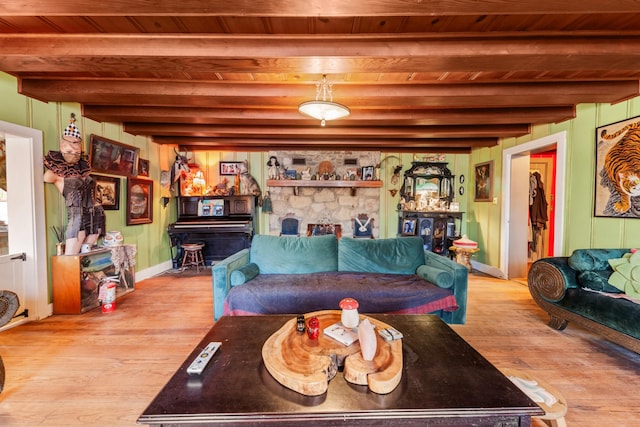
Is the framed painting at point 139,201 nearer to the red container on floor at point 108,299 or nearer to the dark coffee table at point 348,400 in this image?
the red container on floor at point 108,299

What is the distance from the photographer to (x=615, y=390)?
180 centimetres

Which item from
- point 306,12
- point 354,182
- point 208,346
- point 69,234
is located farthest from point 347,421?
point 354,182

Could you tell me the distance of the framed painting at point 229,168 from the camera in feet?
18.7

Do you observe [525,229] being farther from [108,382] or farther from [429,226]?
[108,382]

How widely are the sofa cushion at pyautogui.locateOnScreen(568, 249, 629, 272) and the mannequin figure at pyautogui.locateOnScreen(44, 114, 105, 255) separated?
505cm

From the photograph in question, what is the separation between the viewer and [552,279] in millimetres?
2639

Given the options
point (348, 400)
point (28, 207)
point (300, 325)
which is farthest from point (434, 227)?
point (28, 207)

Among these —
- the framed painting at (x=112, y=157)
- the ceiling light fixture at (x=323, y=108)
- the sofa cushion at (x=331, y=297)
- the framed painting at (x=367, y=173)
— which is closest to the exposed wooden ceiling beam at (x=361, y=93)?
the ceiling light fixture at (x=323, y=108)

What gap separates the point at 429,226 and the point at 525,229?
1.53m

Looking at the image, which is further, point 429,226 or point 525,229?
point 429,226

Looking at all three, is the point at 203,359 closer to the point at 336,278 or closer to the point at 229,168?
the point at 336,278

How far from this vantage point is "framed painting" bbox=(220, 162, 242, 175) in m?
5.71

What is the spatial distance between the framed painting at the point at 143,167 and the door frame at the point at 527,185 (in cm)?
600

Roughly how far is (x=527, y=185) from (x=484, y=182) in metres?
0.71
